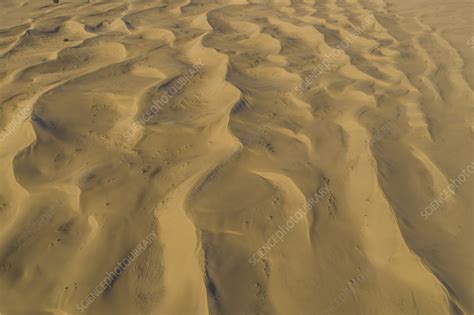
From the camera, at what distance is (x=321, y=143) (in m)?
2.98

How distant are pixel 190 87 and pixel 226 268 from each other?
211cm

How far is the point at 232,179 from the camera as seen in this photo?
8.49 ft

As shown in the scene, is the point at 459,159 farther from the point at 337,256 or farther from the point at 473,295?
the point at 337,256

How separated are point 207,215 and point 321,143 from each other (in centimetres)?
118

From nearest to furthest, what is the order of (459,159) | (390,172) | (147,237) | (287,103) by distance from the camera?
(147,237)
(390,172)
(459,159)
(287,103)

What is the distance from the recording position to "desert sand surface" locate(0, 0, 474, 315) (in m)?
2.00

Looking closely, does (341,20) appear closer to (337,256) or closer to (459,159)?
(459,159)

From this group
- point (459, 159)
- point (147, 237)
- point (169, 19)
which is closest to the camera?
point (147, 237)

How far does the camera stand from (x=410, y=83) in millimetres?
4008

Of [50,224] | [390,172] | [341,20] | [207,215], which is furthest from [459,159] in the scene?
[341,20]

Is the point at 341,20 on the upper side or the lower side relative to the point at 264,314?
lower

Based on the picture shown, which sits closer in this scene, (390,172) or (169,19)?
(390,172)

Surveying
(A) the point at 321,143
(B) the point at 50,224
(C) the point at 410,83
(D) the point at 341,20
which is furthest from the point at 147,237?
(D) the point at 341,20

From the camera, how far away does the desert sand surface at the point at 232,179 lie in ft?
6.55
